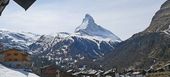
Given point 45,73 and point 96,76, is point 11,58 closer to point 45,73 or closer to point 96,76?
point 45,73

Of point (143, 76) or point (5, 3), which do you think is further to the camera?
point (143, 76)

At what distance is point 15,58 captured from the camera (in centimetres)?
10500

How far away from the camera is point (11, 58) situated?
105562 mm

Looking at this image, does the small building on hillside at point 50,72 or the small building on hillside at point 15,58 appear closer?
the small building on hillside at point 50,72

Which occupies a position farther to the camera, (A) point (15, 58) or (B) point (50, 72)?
(A) point (15, 58)

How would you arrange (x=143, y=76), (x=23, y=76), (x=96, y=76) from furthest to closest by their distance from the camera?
1. (x=96, y=76)
2. (x=143, y=76)
3. (x=23, y=76)

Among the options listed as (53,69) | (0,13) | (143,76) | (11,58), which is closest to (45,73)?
(53,69)

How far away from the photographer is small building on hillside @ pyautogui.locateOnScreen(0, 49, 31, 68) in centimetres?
10175

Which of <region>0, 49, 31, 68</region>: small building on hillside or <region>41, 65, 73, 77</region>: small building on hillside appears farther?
<region>0, 49, 31, 68</region>: small building on hillside

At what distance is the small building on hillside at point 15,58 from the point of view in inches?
4006

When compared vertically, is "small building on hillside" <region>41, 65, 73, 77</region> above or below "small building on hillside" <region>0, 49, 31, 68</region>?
below

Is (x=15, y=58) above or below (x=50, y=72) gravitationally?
above

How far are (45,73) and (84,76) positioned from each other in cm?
3302

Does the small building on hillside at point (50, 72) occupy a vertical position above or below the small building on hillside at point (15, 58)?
below
